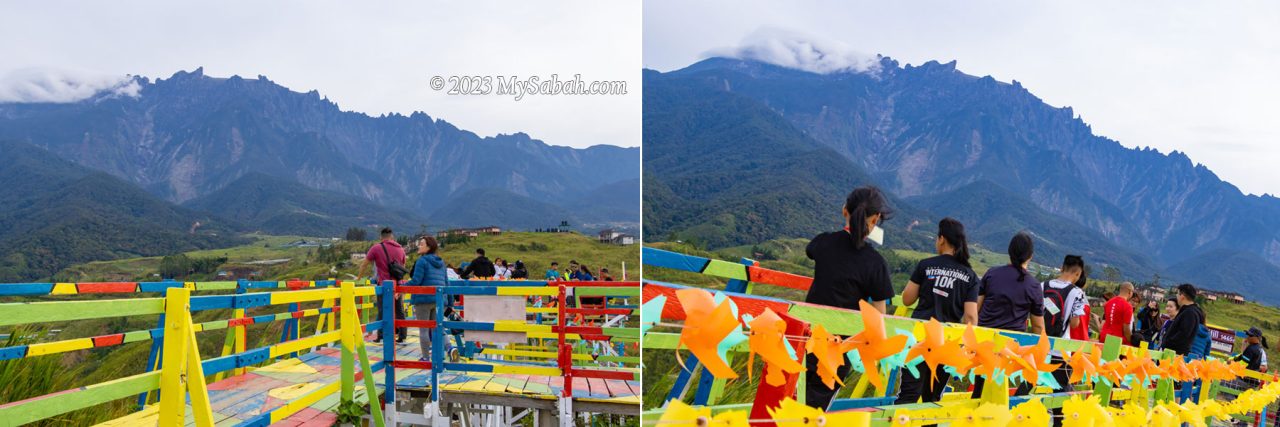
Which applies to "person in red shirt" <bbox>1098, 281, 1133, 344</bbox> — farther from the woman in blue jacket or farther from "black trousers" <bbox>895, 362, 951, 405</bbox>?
the woman in blue jacket

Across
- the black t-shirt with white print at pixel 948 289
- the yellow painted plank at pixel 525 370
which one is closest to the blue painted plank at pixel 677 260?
the black t-shirt with white print at pixel 948 289

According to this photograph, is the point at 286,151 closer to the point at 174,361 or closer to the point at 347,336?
the point at 347,336

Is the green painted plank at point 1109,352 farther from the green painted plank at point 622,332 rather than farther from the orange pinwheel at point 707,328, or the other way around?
the orange pinwheel at point 707,328

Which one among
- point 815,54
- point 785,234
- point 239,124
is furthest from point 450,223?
point 815,54

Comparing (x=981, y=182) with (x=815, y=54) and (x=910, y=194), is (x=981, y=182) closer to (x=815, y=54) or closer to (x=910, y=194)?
(x=910, y=194)

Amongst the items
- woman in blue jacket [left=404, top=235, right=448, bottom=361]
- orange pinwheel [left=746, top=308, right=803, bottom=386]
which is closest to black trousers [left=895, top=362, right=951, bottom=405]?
orange pinwheel [left=746, top=308, right=803, bottom=386]

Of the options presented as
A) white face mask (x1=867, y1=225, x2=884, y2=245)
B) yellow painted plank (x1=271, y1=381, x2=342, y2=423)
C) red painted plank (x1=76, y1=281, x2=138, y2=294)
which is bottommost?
yellow painted plank (x1=271, y1=381, x2=342, y2=423)

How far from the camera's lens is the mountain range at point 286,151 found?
14588 centimetres

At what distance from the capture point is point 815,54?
19638 centimetres

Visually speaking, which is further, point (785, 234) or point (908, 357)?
point (785, 234)

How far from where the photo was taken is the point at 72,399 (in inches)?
89.9

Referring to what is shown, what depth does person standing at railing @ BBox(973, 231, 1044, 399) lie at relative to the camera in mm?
3746

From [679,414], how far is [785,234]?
67.3m

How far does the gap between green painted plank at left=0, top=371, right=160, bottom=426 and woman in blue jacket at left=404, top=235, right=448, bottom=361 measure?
405cm
